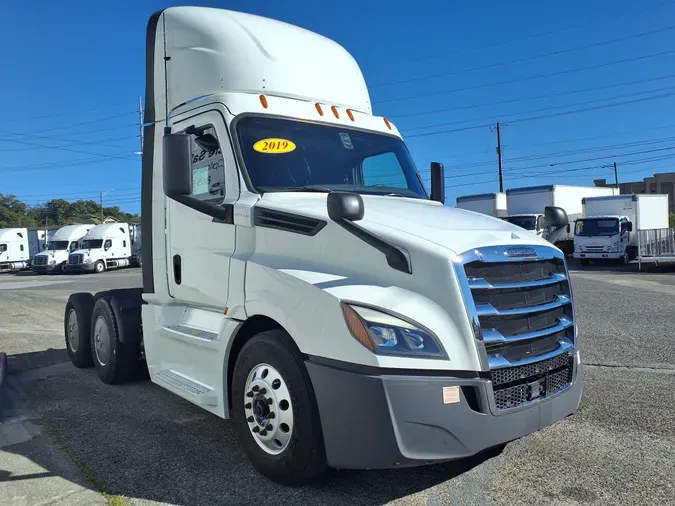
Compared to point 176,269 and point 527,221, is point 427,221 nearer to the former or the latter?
point 176,269

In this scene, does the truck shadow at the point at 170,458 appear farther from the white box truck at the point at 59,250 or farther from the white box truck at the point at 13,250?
the white box truck at the point at 13,250

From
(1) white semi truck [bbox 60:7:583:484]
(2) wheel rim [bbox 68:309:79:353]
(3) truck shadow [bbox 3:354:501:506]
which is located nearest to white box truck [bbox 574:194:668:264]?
(1) white semi truck [bbox 60:7:583:484]

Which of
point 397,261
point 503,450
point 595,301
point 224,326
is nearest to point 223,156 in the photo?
point 224,326

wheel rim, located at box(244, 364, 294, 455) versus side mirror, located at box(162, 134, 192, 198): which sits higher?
side mirror, located at box(162, 134, 192, 198)

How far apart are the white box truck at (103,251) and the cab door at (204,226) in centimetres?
3329

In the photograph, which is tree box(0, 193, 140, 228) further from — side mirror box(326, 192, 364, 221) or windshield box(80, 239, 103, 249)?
side mirror box(326, 192, 364, 221)

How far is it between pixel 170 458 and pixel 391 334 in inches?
86.3

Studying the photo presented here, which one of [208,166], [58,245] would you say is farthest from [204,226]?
[58,245]

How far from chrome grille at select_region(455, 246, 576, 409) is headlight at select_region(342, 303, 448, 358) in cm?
30

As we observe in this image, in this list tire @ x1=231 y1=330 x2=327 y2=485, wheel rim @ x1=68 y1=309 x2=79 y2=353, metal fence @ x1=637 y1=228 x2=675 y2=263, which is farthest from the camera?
metal fence @ x1=637 y1=228 x2=675 y2=263

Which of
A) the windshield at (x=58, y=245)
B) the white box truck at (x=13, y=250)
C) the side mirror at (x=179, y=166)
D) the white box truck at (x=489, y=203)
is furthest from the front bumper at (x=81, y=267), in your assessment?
the side mirror at (x=179, y=166)

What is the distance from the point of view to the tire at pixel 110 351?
20.0 feet

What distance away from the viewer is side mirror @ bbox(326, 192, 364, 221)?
11.1ft

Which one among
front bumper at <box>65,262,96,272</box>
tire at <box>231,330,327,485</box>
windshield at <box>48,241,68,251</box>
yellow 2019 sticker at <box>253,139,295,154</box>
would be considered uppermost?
windshield at <box>48,241,68,251</box>
